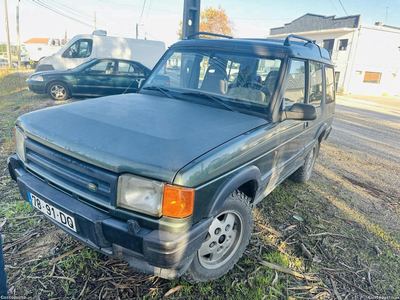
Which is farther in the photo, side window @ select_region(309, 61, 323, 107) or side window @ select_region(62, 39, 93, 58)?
side window @ select_region(62, 39, 93, 58)

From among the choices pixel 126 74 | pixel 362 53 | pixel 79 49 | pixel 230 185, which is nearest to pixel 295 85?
pixel 230 185

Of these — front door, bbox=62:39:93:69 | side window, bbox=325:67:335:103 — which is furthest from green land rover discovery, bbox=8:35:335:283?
front door, bbox=62:39:93:69

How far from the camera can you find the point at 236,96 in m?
2.89

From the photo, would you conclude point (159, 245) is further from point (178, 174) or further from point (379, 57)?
point (379, 57)

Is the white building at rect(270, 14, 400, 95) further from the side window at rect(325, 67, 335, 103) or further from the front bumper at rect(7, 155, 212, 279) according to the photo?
the front bumper at rect(7, 155, 212, 279)

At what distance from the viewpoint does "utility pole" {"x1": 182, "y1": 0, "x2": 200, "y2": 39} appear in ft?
23.0

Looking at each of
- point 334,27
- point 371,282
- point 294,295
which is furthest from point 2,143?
point 334,27

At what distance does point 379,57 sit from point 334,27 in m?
5.50

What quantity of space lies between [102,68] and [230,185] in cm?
914

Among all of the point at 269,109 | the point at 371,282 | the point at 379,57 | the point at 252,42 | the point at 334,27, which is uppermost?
the point at 334,27

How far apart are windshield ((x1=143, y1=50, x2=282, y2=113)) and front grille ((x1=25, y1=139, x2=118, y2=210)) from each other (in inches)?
59.6

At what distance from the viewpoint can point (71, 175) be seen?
1.96 m

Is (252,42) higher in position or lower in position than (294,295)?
higher

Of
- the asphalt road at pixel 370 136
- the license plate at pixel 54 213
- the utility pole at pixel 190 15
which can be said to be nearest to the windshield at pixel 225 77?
the license plate at pixel 54 213
